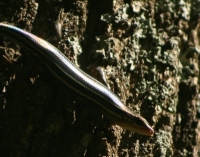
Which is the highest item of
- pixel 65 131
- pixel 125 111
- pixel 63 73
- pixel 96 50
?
pixel 96 50

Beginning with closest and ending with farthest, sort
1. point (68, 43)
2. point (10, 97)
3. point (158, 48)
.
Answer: point (10, 97) → point (68, 43) → point (158, 48)

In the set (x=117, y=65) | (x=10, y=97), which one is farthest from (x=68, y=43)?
(x=10, y=97)

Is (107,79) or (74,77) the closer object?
(74,77)

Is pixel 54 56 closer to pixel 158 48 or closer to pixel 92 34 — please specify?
pixel 92 34
